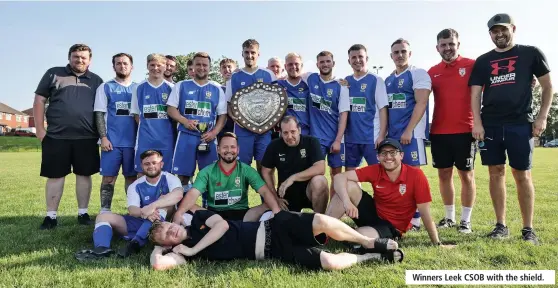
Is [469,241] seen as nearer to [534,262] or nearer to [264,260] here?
[534,262]

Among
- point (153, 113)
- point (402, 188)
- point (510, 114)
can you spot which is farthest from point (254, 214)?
point (510, 114)

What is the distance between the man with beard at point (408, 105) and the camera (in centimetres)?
577

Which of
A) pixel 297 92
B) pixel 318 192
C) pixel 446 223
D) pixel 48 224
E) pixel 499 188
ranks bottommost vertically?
pixel 48 224

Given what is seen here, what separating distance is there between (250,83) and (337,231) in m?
3.21

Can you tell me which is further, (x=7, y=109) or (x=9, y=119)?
(x=9, y=119)

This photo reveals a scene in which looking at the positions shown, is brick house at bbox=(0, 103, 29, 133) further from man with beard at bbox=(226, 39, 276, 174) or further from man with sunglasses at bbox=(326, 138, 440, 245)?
man with sunglasses at bbox=(326, 138, 440, 245)

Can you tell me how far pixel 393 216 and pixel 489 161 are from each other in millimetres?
1540

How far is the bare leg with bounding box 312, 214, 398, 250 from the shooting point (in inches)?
155

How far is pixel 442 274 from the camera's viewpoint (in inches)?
141

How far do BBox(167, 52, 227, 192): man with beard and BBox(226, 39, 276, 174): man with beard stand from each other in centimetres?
28

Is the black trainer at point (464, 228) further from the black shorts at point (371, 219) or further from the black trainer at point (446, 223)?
the black shorts at point (371, 219)

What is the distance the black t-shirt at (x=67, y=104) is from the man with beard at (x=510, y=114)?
5.78 m

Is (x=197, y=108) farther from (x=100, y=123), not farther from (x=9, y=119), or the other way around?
(x=9, y=119)

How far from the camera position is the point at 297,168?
5570 millimetres
